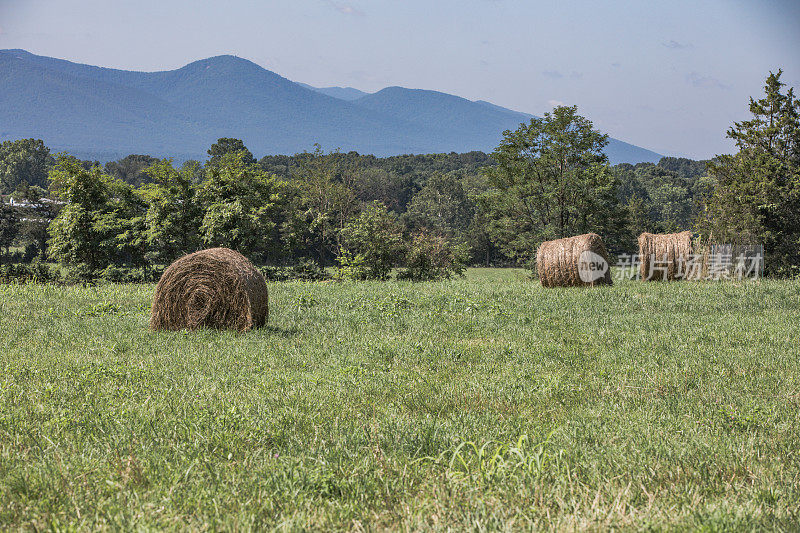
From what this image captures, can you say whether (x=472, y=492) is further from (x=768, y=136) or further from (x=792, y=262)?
(x=768, y=136)

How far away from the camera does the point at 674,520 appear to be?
110 inches

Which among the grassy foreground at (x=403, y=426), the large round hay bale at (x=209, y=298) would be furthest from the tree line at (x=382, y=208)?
the grassy foreground at (x=403, y=426)

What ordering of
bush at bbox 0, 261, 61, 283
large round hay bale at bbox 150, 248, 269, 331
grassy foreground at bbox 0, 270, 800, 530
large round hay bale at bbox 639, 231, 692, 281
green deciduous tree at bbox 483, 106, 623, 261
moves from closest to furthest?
grassy foreground at bbox 0, 270, 800, 530
large round hay bale at bbox 150, 248, 269, 331
large round hay bale at bbox 639, 231, 692, 281
bush at bbox 0, 261, 61, 283
green deciduous tree at bbox 483, 106, 623, 261

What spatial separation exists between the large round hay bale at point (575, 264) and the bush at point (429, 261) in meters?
9.04

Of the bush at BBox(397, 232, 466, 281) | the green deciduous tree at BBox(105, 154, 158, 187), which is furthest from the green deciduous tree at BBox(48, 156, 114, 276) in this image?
the green deciduous tree at BBox(105, 154, 158, 187)

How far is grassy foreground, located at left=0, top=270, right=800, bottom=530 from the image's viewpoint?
3.02 metres

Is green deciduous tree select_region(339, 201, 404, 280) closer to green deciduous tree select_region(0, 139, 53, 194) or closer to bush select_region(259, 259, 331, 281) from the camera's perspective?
bush select_region(259, 259, 331, 281)

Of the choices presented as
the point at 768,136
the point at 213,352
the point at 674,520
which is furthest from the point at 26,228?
the point at 768,136

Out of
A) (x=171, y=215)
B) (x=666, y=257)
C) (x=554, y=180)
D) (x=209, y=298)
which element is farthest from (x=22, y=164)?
(x=666, y=257)

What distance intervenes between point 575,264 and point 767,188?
2265cm

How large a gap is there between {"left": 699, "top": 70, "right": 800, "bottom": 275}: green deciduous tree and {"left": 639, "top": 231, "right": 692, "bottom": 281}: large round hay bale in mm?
15428

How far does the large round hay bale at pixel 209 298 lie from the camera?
384 inches

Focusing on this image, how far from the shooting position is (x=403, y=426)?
444 cm

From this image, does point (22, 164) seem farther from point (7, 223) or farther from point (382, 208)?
point (382, 208)
